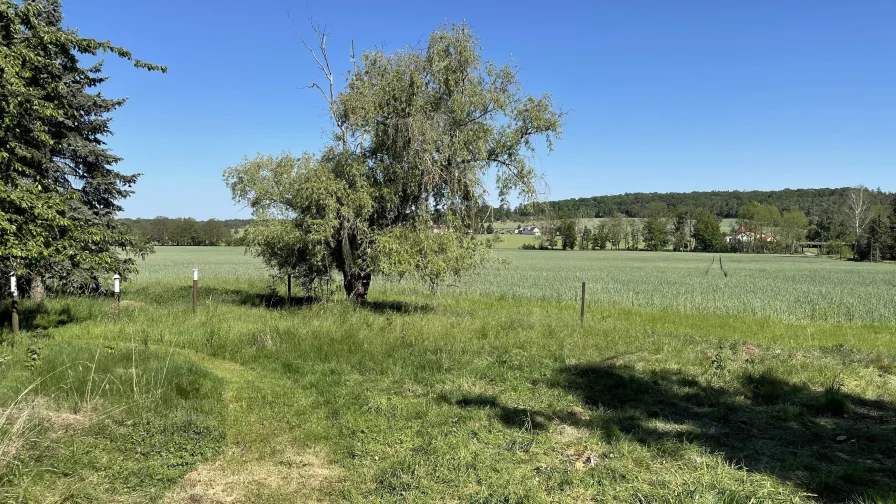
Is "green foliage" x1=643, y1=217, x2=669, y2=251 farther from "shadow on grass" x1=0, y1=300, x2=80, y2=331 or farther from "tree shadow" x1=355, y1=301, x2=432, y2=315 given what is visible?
"shadow on grass" x1=0, y1=300, x2=80, y2=331

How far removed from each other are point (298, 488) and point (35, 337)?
320 inches

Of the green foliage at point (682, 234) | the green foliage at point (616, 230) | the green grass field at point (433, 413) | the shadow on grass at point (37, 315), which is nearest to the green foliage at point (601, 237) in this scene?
the green foliage at point (616, 230)

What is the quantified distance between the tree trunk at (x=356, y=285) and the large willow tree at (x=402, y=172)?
0.46 feet

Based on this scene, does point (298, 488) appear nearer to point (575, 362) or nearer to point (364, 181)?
point (575, 362)

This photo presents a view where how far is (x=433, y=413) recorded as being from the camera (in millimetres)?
6000

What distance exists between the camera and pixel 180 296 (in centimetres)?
1697

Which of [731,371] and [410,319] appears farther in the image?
[410,319]

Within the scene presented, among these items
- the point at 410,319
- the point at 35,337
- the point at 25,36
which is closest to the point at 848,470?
the point at 410,319

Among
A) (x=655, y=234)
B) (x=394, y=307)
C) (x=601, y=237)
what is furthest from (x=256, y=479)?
A: (x=601, y=237)

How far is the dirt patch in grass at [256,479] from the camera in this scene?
4062 millimetres

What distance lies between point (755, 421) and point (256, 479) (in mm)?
5573

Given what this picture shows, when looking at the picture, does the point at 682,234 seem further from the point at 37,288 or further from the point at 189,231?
the point at 37,288

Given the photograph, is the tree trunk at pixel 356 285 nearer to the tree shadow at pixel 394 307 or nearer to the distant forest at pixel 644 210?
the tree shadow at pixel 394 307

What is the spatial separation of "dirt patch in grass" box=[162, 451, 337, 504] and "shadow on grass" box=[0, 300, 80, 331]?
8753 mm
